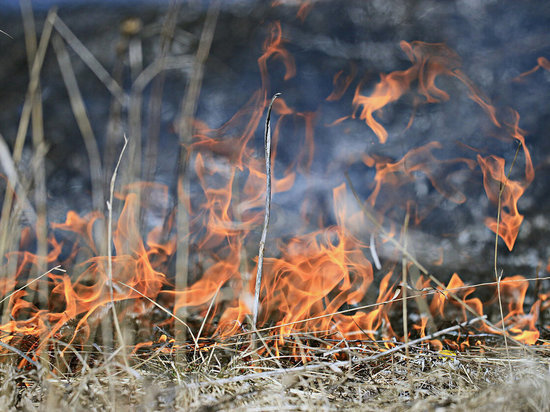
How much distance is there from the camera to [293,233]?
1.75m

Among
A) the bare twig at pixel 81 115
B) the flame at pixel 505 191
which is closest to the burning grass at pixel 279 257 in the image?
the flame at pixel 505 191

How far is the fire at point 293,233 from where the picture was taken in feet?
5.06

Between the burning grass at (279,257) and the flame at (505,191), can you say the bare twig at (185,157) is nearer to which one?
the burning grass at (279,257)

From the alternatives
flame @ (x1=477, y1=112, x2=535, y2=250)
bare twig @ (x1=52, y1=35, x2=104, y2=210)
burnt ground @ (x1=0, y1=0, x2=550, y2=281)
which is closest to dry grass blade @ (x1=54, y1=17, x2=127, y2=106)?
bare twig @ (x1=52, y1=35, x2=104, y2=210)

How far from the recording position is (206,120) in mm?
1858

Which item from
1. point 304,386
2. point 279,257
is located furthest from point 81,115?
point 279,257

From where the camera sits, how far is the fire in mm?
1542

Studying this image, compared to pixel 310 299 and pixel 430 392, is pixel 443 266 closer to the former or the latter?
pixel 310 299

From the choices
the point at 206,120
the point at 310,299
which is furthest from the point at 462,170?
the point at 206,120

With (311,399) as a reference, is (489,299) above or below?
below

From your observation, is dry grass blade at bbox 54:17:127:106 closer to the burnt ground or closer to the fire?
the burnt ground

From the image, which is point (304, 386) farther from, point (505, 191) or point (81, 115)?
point (505, 191)

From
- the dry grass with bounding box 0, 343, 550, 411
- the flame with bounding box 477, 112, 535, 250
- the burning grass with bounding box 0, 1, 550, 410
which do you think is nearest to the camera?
the dry grass with bounding box 0, 343, 550, 411

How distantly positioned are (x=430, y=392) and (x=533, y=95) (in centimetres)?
138
